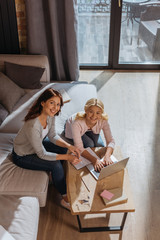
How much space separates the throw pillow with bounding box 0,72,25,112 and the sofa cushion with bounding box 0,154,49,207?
92cm

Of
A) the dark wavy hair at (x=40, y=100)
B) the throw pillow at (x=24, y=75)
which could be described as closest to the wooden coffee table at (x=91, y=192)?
the dark wavy hair at (x=40, y=100)

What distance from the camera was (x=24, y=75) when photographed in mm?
3484

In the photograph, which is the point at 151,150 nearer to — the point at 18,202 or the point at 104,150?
the point at 104,150

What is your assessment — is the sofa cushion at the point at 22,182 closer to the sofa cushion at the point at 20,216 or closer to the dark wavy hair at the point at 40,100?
the sofa cushion at the point at 20,216

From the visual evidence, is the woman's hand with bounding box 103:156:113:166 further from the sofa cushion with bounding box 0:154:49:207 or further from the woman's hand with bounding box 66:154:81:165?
the sofa cushion with bounding box 0:154:49:207

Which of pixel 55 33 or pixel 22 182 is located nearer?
pixel 22 182

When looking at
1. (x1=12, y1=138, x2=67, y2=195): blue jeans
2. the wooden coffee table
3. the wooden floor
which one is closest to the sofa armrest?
the wooden floor

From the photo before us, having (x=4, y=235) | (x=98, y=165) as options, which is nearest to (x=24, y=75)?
(x=98, y=165)

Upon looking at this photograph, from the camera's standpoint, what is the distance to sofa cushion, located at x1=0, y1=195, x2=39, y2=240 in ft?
6.45

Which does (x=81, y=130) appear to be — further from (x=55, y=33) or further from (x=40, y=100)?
(x=55, y=33)

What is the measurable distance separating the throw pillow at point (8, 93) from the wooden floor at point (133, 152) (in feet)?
3.44

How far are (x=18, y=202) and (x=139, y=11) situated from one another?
336cm

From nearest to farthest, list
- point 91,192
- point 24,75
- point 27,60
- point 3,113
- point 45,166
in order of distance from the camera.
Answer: point 91,192
point 45,166
point 3,113
point 24,75
point 27,60

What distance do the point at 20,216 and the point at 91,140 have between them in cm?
97
